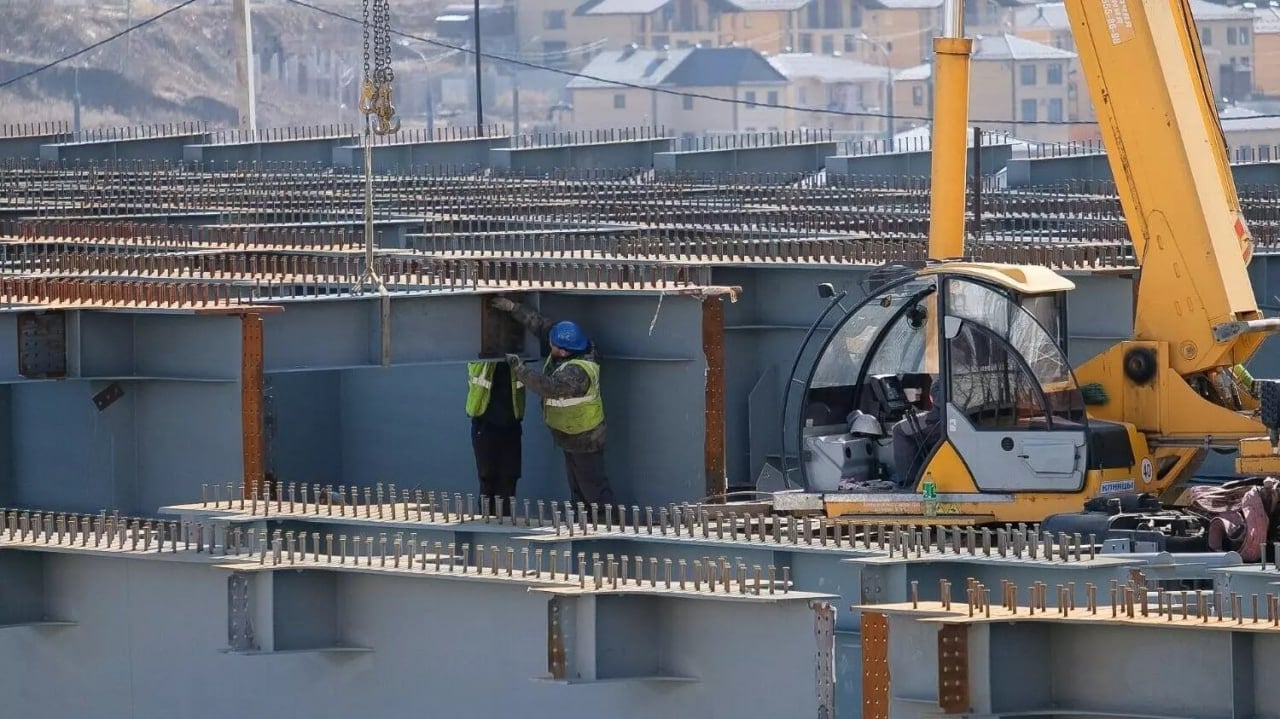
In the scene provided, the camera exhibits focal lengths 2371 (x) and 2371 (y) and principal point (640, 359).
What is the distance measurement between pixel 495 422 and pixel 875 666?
24.0 ft

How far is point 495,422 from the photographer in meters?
16.9

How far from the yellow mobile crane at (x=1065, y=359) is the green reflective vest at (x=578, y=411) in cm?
162

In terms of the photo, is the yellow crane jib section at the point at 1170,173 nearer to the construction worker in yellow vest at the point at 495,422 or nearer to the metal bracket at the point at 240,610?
the construction worker in yellow vest at the point at 495,422

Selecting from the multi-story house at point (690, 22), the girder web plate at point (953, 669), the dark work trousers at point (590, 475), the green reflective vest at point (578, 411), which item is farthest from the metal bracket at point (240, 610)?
the multi-story house at point (690, 22)

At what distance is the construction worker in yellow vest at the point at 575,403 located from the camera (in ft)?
52.1

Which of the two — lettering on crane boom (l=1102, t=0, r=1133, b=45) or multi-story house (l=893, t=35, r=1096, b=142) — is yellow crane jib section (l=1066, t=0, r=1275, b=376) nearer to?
lettering on crane boom (l=1102, t=0, r=1133, b=45)

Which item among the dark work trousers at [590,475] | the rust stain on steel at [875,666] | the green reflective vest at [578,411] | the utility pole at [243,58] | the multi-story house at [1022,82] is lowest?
the rust stain on steel at [875,666]

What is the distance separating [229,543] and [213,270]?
6558 millimetres

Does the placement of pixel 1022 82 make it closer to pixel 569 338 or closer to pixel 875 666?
pixel 569 338

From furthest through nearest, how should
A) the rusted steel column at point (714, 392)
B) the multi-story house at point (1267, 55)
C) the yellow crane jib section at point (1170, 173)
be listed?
1. the multi-story house at point (1267, 55)
2. the rusted steel column at point (714, 392)
3. the yellow crane jib section at point (1170, 173)

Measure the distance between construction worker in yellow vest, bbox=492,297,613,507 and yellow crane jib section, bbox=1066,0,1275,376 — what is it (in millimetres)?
3747

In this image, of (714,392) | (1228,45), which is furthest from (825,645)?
(1228,45)

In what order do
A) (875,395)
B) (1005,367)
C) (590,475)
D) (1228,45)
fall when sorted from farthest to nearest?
(1228,45) → (590,475) → (875,395) → (1005,367)

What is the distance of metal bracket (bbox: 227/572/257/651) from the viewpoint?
38.7 ft
